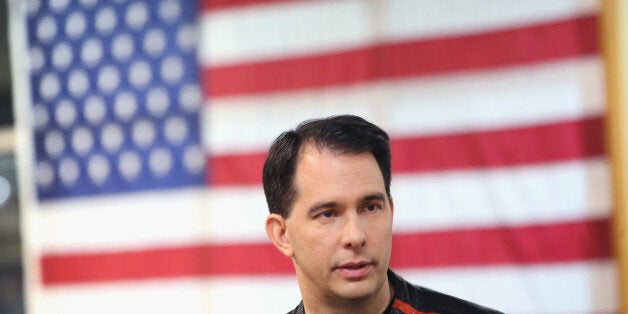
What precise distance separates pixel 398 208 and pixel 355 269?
1435 mm

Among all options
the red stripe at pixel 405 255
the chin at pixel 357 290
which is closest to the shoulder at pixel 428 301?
the chin at pixel 357 290

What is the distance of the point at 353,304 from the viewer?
5.06ft

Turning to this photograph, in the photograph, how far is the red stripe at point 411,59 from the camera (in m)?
2.64

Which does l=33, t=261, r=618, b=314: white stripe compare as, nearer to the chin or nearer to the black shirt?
the black shirt

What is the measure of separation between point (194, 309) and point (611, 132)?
179 centimetres

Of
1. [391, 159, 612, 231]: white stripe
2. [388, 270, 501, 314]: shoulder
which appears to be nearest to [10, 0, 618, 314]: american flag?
[391, 159, 612, 231]: white stripe

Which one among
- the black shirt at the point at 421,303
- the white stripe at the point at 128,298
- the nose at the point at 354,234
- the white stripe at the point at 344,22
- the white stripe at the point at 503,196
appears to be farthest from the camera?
the white stripe at the point at 128,298

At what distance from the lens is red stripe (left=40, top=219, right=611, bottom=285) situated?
264 centimetres

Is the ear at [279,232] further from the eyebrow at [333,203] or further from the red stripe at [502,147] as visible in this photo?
the red stripe at [502,147]

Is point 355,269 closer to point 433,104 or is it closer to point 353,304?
point 353,304

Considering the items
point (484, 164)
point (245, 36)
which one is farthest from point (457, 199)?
point (245, 36)

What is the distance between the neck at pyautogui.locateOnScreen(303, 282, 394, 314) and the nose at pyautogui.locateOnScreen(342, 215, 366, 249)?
0.36ft

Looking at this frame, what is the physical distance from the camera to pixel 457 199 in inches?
111

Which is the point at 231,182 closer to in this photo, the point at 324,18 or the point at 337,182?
the point at 324,18
